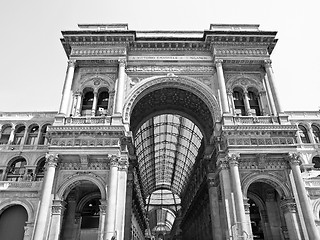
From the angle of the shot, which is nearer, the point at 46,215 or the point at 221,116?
the point at 46,215

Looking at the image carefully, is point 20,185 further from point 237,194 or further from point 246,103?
point 246,103

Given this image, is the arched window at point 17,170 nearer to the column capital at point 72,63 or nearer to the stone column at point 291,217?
the column capital at point 72,63

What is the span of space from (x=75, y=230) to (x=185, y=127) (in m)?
21.7

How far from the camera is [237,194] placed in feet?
66.9

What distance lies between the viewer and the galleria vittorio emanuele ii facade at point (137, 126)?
2119 centimetres

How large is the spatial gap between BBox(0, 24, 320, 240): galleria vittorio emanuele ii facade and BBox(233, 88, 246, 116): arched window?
0.32ft

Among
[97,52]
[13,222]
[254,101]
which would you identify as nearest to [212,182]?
[254,101]

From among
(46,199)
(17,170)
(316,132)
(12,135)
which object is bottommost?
(46,199)

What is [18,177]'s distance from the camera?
27.2 meters

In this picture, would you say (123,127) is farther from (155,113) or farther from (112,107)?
(155,113)

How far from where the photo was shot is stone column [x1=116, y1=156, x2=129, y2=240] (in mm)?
20172

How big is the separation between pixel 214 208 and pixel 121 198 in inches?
385

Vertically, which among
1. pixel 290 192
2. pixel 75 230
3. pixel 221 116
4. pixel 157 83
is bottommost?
pixel 75 230

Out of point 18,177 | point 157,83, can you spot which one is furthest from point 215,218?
point 18,177
